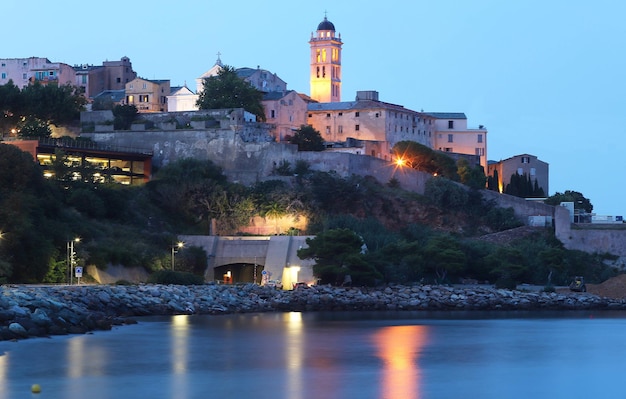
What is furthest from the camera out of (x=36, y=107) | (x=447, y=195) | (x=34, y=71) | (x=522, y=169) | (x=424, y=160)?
(x=34, y=71)

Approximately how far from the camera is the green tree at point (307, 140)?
66.2 m

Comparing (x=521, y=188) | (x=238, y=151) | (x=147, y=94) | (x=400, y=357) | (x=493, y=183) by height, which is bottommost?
(x=400, y=357)

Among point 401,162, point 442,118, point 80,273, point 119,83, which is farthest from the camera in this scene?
point 119,83

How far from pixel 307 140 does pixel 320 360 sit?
119 ft

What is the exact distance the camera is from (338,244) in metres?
49.7

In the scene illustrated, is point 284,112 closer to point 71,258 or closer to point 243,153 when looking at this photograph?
point 243,153

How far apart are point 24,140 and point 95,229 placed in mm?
8416

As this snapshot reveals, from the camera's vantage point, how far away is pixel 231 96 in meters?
68.9

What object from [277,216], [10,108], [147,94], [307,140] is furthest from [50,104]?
[277,216]

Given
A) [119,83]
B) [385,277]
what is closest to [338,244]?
[385,277]

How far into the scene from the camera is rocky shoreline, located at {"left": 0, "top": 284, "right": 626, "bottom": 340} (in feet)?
116

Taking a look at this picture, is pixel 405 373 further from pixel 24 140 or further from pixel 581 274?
pixel 24 140

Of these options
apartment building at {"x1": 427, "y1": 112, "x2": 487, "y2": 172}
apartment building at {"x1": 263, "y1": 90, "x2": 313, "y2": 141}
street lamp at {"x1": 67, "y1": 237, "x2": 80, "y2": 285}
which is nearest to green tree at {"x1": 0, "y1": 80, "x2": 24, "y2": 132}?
apartment building at {"x1": 263, "y1": 90, "x2": 313, "y2": 141}

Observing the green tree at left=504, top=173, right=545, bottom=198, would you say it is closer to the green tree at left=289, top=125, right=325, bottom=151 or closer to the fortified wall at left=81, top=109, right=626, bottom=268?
the fortified wall at left=81, top=109, right=626, bottom=268
